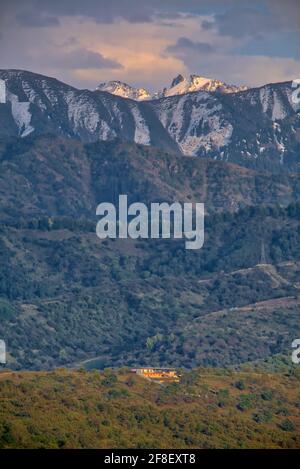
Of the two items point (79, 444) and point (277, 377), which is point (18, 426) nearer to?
point (79, 444)

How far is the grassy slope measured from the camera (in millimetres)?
123688

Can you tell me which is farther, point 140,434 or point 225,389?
point 225,389

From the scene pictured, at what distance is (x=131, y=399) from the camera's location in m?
145

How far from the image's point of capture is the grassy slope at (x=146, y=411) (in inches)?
4870

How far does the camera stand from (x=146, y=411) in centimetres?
13662

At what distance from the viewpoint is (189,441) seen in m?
128

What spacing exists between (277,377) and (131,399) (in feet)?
74.5

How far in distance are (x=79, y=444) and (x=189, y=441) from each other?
10381mm
